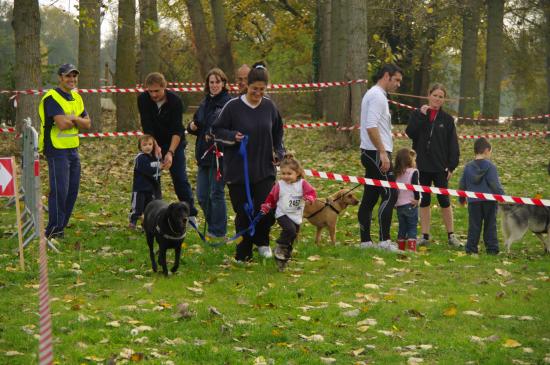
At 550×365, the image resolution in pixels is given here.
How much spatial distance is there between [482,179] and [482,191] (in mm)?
148

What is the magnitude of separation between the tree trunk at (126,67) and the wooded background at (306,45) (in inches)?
1.1

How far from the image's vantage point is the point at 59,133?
10.1 metres

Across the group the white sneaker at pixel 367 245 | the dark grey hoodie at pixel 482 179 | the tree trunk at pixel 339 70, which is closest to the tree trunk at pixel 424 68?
the tree trunk at pixel 339 70

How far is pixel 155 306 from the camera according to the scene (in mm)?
7180

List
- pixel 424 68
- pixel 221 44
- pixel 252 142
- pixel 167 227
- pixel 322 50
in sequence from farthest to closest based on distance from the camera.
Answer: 1. pixel 424 68
2. pixel 322 50
3. pixel 221 44
4. pixel 252 142
5. pixel 167 227

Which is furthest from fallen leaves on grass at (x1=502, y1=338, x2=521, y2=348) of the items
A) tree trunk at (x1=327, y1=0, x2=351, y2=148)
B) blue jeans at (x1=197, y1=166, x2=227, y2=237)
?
tree trunk at (x1=327, y1=0, x2=351, y2=148)

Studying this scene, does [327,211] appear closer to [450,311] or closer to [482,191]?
[482,191]

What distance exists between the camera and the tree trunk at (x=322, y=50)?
2820 cm

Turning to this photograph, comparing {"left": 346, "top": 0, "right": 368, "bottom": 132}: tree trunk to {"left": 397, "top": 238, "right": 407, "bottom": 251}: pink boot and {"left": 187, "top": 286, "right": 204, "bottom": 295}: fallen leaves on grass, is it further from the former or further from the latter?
{"left": 187, "top": 286, "right": 204, "bottom": 295}: fallen leaves on grass

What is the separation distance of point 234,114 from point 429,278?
8.48 ft

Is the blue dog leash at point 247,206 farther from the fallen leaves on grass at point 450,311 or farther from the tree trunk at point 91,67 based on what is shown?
the tree trunk at point 91,67

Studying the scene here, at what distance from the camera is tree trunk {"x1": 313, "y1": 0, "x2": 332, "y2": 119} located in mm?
28203

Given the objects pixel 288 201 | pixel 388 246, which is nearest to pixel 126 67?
pixel 388 246

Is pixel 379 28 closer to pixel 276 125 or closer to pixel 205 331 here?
pixel 276 125
